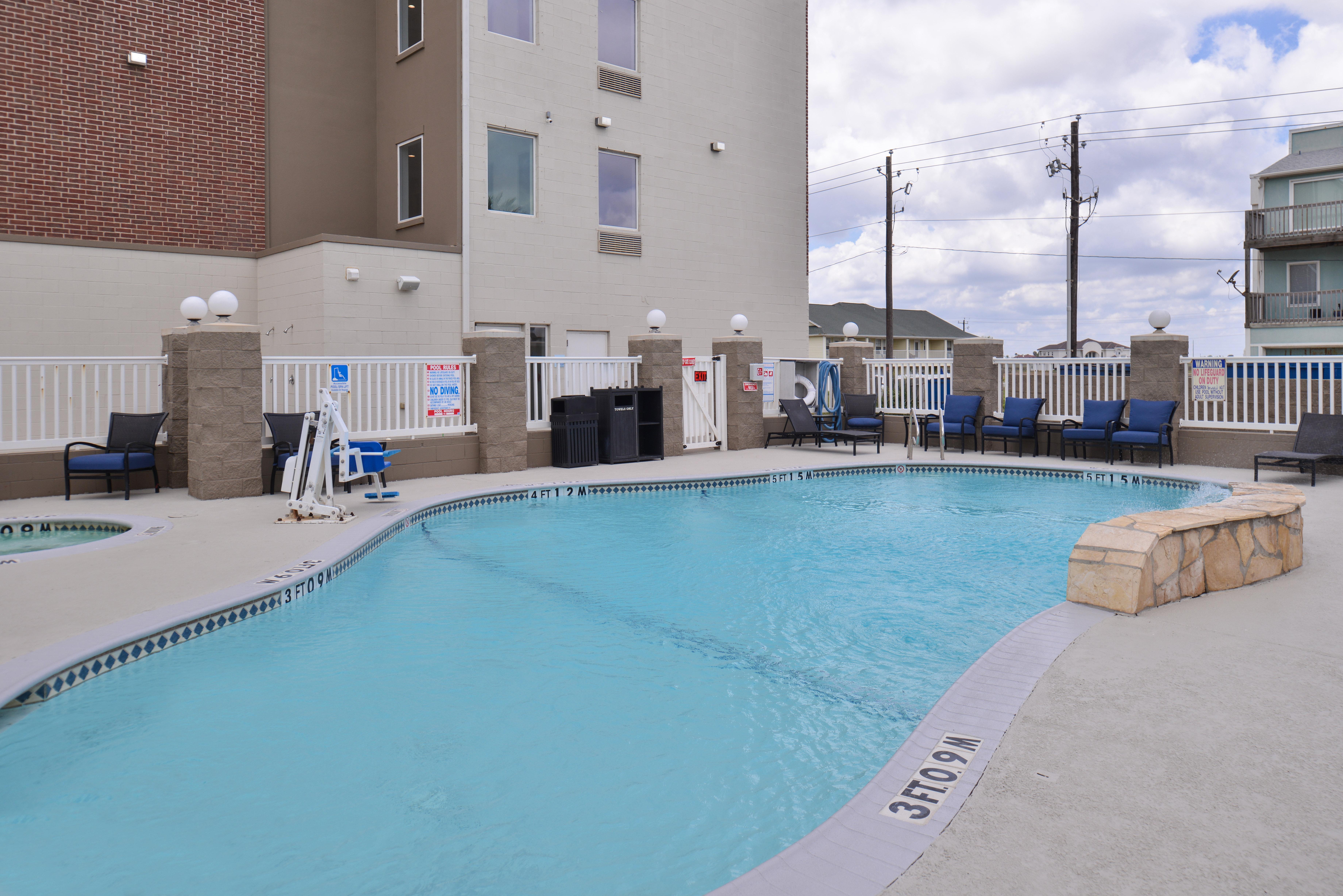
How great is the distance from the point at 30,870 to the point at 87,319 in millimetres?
11366

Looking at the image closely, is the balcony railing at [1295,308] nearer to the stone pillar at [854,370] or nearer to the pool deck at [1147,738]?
the stone pillar at [854,370]

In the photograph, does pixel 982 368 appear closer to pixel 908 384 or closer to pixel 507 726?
pixel 908 384

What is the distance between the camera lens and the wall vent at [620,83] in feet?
49.1

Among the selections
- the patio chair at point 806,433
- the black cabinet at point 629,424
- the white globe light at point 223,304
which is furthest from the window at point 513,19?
the patio chair at point 806,433

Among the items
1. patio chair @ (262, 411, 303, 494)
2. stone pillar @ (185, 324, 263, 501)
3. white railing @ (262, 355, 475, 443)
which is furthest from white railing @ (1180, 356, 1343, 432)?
stone pillar @ (185, 324, 263, 501)

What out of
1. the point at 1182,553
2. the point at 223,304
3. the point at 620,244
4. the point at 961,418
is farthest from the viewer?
the point at 620,244

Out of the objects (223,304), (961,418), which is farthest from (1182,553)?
(961,418)

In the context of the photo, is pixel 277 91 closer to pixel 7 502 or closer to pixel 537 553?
pixel 7 502

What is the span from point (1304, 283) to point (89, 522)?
29.1m

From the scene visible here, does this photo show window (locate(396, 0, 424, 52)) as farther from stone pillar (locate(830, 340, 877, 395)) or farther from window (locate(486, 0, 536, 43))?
stone pillar (locate(830, 340, 877, 395))

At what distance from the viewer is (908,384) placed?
15.8 metres

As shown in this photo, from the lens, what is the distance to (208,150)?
1327 cm

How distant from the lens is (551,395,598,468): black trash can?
1192 centimetres

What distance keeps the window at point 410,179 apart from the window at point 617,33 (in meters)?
3.56
